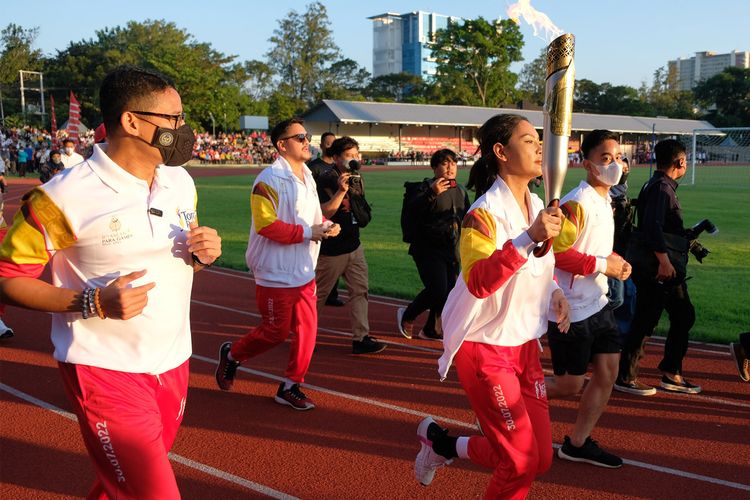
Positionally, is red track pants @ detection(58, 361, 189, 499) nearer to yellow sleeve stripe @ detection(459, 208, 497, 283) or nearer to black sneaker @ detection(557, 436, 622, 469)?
yellow sleeve stripe @ detection(459, 208, 497, 283)

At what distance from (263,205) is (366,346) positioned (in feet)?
7.92

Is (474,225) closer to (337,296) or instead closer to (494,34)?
(337,296)

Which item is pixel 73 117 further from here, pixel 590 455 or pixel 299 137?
pixel 590 455

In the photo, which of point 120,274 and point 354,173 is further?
point 354,173

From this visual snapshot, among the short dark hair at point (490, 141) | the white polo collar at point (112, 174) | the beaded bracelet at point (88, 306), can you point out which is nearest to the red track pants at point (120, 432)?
the beaded bracelet at point (88, 306)

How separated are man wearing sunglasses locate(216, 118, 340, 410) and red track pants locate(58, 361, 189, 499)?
8.52 ft

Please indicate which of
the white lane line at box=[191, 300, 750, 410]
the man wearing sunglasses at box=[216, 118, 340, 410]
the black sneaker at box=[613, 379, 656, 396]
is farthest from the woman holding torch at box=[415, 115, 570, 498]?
the white lane line at box=[191, 300, 750, 410]

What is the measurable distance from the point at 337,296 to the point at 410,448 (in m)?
5.15

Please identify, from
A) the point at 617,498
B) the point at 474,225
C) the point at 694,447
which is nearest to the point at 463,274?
the point at 474,225

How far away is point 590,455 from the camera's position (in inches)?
178

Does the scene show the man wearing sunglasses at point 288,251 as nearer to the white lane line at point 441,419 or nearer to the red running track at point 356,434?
the white lane line at point 441,419

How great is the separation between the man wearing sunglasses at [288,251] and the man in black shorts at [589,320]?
1810 millimetres

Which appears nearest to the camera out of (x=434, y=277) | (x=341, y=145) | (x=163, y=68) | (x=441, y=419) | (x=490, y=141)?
(x=490, y=141)

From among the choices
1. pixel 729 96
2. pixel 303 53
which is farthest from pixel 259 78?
pixel 729 96
